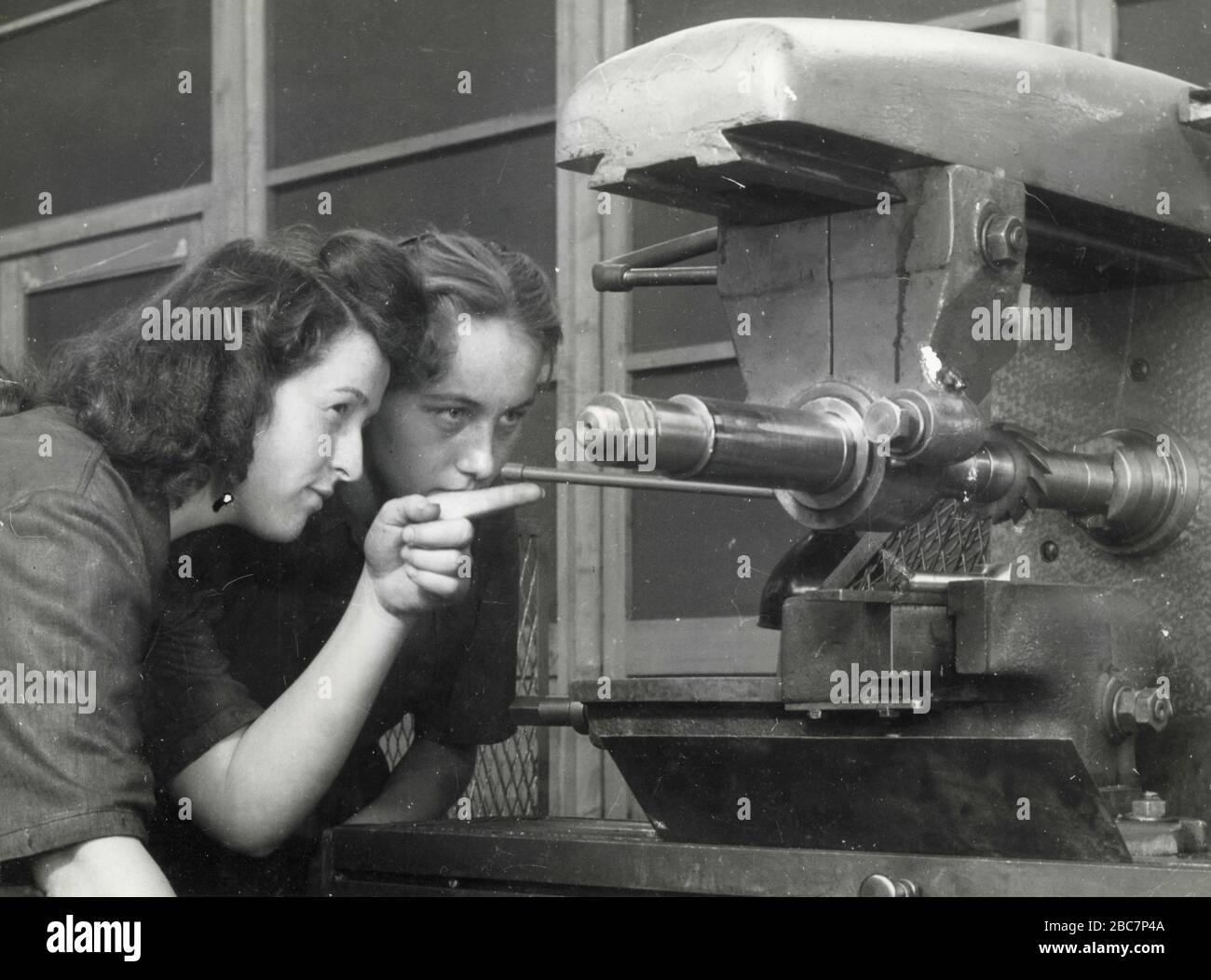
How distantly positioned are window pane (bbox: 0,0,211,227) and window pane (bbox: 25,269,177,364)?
0.36 feet

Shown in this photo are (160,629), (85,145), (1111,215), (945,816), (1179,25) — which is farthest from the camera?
(85,145)

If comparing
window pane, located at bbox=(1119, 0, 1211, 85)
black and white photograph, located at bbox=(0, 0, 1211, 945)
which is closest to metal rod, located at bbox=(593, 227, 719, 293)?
black and white photograph, located at bbox=(0, 0, 1211, 945)

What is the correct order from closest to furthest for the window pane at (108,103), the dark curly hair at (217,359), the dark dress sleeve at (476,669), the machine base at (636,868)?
the machine base at (636,868) < the dark curly hair at (217,359) < the dark dress sleeve at (476,669) < the window pane at (108,103)

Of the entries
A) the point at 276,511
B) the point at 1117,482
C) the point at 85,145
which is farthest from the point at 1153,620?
the point at 85,145

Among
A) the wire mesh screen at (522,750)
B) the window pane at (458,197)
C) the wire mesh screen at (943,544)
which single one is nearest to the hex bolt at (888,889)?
the wire mesh screen at (943,544)

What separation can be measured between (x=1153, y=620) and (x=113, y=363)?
722 millimetres

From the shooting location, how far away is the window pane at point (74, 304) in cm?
199

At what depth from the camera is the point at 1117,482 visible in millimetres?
815

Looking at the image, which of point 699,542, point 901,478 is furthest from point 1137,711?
point 699,542

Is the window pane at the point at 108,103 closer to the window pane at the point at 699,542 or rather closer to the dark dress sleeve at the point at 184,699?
the window pane at the point at 699,542

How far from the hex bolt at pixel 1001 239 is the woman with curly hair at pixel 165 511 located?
0.28 metres

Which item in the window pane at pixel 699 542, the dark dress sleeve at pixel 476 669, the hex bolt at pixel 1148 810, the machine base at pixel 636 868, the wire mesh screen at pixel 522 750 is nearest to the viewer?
the machine base at pixel 636 868

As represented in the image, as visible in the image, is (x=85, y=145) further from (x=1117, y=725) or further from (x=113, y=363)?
(x=1117, y=725)

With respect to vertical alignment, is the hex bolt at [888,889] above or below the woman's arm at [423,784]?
above
